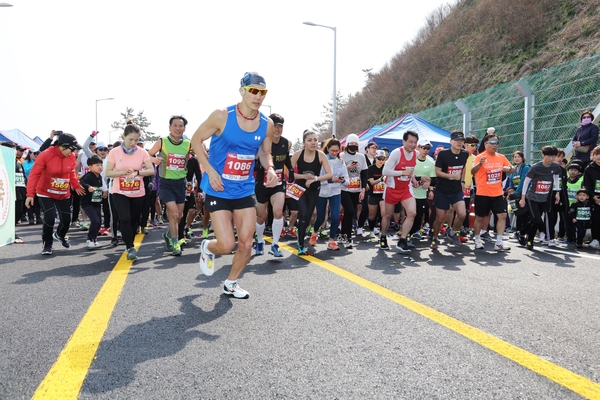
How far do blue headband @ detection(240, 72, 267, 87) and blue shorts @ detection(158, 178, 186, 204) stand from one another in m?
3.51

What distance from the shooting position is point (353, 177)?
29.1 feet

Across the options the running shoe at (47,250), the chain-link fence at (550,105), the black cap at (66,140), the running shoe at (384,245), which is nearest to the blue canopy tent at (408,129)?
the chain-link fence at (550,105)

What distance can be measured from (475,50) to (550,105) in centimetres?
1690

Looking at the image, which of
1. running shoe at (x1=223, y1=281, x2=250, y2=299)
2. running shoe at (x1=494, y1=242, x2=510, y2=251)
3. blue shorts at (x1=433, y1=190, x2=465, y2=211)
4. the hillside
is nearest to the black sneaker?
blue shorts at (x1=433, y1=190, x2=465, y2=211)

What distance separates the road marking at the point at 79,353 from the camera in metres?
2.33

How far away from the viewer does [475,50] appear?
29062 millimetres

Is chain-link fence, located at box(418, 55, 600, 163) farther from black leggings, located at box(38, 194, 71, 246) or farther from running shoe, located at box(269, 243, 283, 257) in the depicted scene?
black leggings, located at box(38, 194, 71, 246)

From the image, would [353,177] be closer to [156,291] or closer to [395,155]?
[395,155]

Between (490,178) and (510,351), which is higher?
(490,178)

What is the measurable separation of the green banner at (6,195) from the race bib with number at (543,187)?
9.62 metres

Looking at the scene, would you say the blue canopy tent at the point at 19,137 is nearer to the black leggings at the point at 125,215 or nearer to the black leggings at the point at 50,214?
the black leggings at the point at 50,214

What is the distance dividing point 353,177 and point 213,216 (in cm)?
479

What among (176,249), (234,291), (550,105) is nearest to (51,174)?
(176,249)

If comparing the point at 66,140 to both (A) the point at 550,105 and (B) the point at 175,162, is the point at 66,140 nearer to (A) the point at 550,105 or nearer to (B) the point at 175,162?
(B) the point at 175,162
